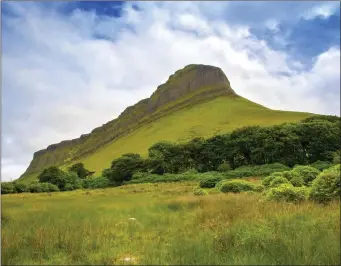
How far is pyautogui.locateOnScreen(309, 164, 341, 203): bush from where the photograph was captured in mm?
9859

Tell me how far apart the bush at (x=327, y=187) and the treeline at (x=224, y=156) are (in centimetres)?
1835

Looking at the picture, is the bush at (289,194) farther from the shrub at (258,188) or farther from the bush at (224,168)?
the bush at (224,168)

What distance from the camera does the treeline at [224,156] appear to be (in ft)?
112

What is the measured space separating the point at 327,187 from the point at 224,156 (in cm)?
4717

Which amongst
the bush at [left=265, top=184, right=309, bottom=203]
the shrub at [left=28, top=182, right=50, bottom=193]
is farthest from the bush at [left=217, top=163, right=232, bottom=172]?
the bush at [left=265, top=184, right=309, bottom=203]

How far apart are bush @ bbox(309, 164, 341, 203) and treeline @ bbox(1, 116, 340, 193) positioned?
1835 cm

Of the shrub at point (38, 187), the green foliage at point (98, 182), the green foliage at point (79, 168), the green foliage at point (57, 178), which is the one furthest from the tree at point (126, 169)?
the shrub at point (38, 187)

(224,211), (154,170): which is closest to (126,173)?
(154,170)

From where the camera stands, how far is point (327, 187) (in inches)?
407

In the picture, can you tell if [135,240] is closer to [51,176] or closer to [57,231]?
[57,231]

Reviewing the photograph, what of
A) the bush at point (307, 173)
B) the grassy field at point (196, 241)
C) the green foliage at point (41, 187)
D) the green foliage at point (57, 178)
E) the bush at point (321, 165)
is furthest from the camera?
the green foliage at point (57, 178)

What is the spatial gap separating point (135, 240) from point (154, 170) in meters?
38.8

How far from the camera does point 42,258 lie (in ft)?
19.9

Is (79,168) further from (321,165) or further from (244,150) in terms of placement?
(244,150)
